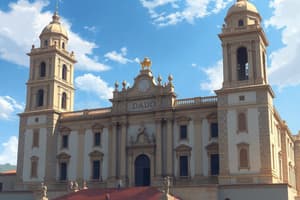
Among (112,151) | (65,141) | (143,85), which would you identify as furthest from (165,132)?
(65,141)

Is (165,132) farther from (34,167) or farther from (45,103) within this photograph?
(34,167)

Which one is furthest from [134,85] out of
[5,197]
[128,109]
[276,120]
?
[5,197]

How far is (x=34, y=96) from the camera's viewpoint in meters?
54.3

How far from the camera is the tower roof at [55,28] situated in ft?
181

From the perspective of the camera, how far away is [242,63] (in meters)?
45.6

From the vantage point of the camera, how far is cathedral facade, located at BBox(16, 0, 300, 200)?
4147cm

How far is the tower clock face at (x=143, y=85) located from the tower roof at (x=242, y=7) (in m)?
10.8

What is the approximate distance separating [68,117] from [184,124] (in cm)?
1395

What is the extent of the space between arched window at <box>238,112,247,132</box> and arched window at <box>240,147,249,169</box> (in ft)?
5.73

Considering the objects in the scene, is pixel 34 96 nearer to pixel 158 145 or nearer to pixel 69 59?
pixel 69 59

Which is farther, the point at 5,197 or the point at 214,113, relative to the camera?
the point at 5,197

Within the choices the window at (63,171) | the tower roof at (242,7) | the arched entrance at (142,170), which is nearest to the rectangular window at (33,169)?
the window at (63,171)

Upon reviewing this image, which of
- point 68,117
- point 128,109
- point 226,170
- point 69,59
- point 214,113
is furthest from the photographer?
point 69,59

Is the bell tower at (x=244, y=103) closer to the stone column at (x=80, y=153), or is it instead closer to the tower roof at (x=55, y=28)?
the stone column at (x=80, y=153)
